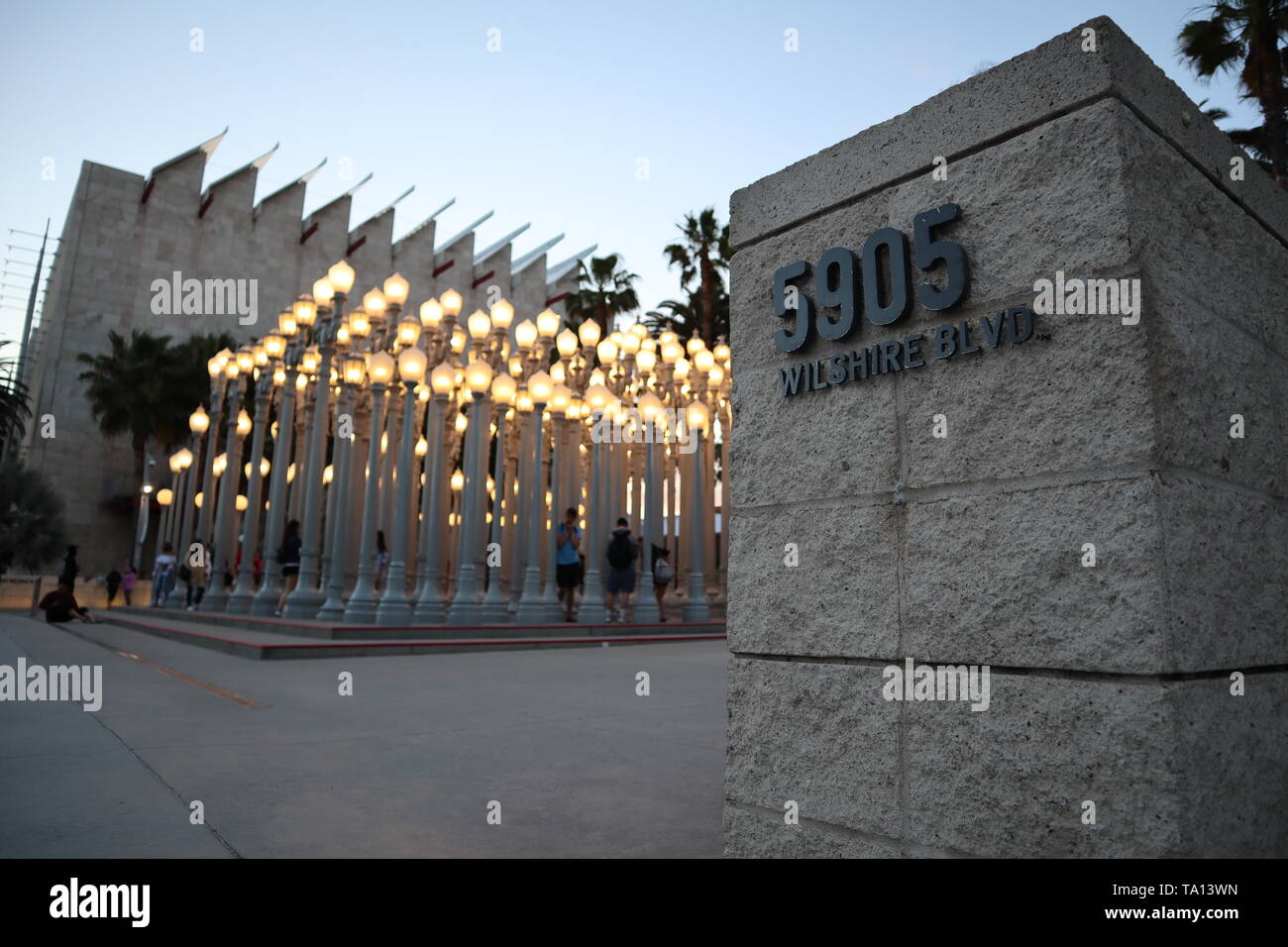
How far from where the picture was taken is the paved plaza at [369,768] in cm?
319

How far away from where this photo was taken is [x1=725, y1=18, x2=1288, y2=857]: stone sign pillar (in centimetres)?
224

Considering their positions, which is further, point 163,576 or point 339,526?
point 163,576

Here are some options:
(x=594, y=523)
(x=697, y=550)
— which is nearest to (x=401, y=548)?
(x=594, y=523)

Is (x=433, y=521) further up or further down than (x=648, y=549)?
further up

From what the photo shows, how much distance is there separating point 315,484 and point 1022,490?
1461 cm

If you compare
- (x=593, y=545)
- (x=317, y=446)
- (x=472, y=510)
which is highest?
(x=317, y=446)

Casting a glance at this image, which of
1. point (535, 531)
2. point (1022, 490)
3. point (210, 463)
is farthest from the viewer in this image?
point (210, 463)

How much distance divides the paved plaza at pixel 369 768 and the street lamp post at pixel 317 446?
592 centimetres

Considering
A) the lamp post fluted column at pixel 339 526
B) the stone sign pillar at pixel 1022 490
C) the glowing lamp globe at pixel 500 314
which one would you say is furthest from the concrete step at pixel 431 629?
the stone sign pillar at pixel 1022 490

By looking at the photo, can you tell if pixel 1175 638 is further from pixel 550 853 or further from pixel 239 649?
pixel 239 649

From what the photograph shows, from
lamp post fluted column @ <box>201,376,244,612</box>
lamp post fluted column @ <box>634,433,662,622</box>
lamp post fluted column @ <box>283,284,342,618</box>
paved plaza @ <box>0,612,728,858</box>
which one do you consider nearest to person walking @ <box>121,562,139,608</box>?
lamp post fluted column @ <box>201,376,244,612</box>

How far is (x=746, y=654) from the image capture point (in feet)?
10.2

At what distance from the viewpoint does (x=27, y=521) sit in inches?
1388

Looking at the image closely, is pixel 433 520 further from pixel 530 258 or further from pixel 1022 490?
pixel 530 258
